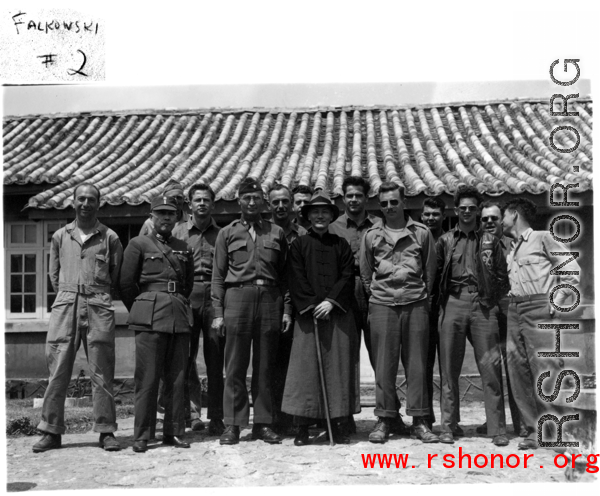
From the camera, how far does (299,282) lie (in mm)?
5660

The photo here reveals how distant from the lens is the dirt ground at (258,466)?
15.5ft

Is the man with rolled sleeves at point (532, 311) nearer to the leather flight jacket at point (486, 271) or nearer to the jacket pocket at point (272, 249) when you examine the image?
the leather flight jacket at point (486, 271)

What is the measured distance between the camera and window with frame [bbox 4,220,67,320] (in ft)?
33.8

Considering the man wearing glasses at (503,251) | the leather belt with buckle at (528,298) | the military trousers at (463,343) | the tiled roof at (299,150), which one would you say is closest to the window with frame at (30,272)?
the tiled roof at (299,150)

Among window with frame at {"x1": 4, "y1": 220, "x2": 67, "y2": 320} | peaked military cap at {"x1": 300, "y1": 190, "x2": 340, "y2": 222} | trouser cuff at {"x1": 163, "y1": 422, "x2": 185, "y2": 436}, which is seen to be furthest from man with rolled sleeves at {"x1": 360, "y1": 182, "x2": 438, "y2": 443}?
window with frame at {"x1": 4, "y1": 220, "x2": 67, "y2": 320}

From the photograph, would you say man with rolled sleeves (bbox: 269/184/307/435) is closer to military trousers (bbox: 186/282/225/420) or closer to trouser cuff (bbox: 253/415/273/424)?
trouser cuff (bbox: 253/415/273/424)

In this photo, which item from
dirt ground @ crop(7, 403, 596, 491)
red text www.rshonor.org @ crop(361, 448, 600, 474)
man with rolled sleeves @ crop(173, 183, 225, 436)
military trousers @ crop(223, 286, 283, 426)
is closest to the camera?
dirt ground @ crop(7, 403, 596, 491)

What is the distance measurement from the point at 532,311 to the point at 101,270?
341 cm

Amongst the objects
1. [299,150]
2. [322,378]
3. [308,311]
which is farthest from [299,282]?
[299,150]

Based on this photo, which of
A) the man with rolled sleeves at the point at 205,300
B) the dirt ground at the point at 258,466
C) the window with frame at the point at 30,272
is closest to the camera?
the dirt ground at the point at 258,466

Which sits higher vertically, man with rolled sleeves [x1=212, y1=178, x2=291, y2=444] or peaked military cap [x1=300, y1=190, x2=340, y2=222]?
peaked military cap [x1=300, y1=190, x2=340, y2=222]

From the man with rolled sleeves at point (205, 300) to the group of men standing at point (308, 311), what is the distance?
0.99ft

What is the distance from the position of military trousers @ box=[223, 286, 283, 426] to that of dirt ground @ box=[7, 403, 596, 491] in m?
0.29

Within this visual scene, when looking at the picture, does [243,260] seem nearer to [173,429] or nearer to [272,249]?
[272,249]
